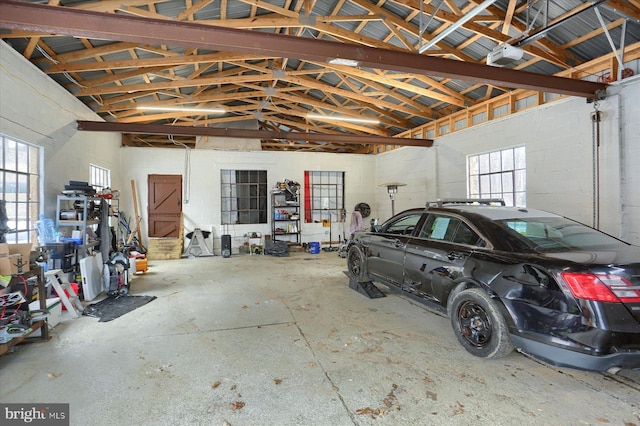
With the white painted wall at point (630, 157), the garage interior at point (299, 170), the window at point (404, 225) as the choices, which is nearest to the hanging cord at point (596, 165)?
the garage interior at point (299, 170)

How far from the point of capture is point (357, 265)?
193 inches

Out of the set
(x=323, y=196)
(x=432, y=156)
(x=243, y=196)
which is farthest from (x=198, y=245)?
(x=432, y=156)

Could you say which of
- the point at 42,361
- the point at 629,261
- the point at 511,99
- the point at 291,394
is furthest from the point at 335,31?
the point at 42,361

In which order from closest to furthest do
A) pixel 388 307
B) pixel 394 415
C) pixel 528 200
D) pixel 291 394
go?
pixel 394 415, pixel 291 394, pixel 388 307, pixel 528 200

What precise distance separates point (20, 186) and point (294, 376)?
5068mm

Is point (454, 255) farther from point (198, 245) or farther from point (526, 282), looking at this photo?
point (198, 245)

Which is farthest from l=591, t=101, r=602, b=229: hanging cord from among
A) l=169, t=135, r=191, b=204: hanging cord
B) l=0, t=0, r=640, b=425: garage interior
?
l=169, t=135, r=191, b=204: hanging cord

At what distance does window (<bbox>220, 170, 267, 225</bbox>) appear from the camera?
31.5 ft

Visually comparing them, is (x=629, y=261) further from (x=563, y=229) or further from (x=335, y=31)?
(x=335, y=31)

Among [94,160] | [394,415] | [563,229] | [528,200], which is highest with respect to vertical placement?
[94,160]

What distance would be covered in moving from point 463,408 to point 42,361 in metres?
3.33

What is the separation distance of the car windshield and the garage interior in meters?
0.99

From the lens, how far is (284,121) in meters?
10.1

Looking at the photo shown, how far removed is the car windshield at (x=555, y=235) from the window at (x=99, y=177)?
26.3 ft
